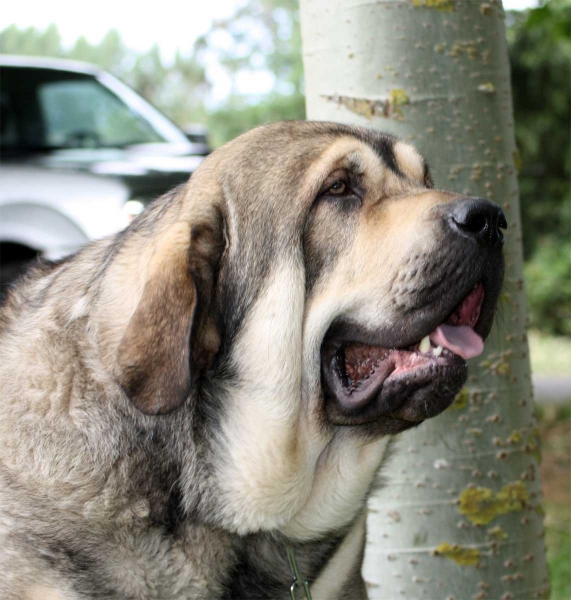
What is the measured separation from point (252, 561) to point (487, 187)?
68.0 inches

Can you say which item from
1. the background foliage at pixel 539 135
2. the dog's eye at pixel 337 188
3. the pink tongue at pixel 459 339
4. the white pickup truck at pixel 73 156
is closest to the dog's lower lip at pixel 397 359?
the pink tongue at pixel 459 339

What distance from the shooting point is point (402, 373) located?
9.13 feet

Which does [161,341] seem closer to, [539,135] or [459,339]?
[459,339]

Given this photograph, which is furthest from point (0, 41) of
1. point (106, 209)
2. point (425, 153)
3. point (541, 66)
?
point (425, 153)

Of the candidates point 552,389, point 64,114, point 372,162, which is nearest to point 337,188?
point 372,162

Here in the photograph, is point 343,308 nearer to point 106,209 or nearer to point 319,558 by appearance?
point 319,558

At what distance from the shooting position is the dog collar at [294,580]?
2881 mm

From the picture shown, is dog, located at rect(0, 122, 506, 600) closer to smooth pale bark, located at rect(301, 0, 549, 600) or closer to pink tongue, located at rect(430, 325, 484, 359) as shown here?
pink tongue, located at rect(430, 325, 484, 359)

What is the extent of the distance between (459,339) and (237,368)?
698 millimetres

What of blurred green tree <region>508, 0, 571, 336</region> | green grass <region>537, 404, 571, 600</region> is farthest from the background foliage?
green grass <region>537, 404, 571, 600</region>

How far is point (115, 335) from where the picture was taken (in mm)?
2752

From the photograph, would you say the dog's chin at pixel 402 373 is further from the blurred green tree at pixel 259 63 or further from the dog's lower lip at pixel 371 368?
the blurred green tree at pixel 259 63

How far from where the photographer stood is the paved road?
907cm

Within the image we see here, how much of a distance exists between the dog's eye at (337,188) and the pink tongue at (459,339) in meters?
0.52
